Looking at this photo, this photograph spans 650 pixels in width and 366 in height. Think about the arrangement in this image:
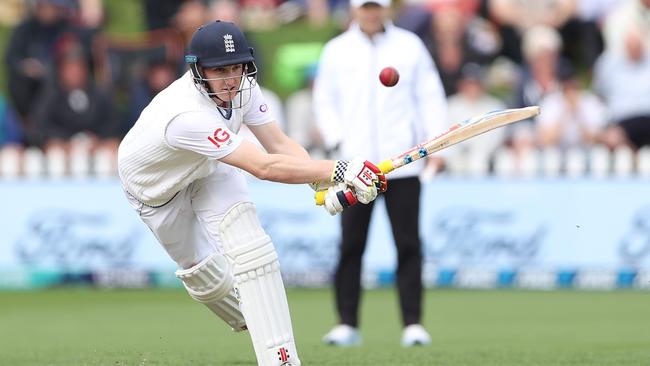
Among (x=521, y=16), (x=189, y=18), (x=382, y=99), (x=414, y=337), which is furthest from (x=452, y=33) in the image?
(x=414, y=337)

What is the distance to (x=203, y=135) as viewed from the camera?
6457mm

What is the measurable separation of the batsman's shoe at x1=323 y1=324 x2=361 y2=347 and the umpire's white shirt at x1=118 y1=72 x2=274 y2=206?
2268 mm

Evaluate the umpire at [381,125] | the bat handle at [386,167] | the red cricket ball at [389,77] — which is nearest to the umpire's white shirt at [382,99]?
the umpire at [381,125]

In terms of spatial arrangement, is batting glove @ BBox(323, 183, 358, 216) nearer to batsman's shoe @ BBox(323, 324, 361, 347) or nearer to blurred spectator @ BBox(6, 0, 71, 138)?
batsman's shoe @ BBox(323, 324, 361, 347)

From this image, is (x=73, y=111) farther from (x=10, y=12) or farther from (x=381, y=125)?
(x=381, y=125)

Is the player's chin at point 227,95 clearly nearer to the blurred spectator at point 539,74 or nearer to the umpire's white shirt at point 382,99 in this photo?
the umpire's white shirt at point 382,99

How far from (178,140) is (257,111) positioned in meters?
0.64

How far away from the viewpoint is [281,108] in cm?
1516

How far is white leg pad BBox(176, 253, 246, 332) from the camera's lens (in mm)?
7180

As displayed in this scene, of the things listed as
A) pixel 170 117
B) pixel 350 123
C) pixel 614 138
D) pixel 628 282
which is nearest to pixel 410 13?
pixel 614 138

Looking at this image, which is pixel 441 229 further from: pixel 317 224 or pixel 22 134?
pixel 22 134

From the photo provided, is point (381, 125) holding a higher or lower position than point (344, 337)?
higher

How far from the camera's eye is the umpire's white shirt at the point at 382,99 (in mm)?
9117

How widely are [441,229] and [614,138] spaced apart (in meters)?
2.00
